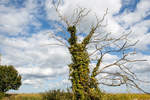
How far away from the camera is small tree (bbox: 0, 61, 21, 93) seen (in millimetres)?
41750

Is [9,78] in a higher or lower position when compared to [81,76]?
higher

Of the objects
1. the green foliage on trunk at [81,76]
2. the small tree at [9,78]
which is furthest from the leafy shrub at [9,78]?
the green foliage on trunk at [81,76]

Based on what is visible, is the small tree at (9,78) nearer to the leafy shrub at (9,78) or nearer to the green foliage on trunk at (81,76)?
the leafy shrub at (9,78)

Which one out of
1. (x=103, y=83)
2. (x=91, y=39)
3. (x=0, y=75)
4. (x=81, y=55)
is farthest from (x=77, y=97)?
(x=0, y=75)

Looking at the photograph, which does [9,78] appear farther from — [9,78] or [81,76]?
[81,76]

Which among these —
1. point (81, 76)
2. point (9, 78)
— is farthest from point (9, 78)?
point (81, 76)

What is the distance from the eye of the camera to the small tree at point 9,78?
41.8m

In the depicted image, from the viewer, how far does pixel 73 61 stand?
7.92 m

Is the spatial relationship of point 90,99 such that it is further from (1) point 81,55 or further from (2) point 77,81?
(1) point 81,55

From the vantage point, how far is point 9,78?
4234 cm

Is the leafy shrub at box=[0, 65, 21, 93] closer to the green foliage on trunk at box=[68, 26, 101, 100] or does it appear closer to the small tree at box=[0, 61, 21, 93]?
the small tree at box=[0, 61, 21, 93]

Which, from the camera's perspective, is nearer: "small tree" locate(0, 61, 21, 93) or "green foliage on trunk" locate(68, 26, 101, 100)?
"green foliage on trunk" locate(68, 26, 101, 100)

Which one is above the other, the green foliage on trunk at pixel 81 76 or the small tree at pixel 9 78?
the small tree at pixel 9 78

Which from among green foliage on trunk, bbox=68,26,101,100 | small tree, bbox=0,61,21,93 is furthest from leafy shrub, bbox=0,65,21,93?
green foliage on trunk, bbox=68,26,101,100
